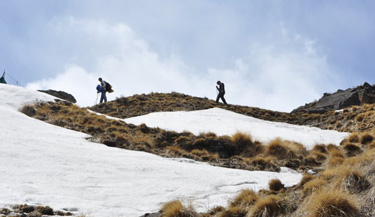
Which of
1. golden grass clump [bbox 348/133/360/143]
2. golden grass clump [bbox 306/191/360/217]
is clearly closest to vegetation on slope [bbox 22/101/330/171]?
golden grass clump [bbox 348/133/360/143]

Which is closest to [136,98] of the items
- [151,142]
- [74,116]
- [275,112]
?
[275,112]

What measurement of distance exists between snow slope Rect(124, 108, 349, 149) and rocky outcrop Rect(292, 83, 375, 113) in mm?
8513

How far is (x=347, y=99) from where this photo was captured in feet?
107

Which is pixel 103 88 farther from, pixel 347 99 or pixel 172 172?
pixel 172 172

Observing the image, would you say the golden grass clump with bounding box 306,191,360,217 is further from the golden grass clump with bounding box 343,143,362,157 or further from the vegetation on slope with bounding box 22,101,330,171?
the golden grass clump with bounding box 343,143,362,157

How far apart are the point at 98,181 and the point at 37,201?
2.05m

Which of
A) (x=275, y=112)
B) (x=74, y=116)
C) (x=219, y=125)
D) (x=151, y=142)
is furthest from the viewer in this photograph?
(x=275, y=112)

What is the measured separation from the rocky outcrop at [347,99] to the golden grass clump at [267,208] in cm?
2637

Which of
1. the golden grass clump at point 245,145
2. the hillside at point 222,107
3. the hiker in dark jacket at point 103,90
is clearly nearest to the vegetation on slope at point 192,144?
the golden grass clump at point 245,145

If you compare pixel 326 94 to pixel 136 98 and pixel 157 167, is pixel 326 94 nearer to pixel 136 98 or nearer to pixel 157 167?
pixel 136 98

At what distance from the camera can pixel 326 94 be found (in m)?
38.4

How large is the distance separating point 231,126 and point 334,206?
16.4 m

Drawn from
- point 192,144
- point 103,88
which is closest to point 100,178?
point 192,144

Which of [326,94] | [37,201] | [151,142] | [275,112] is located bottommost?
[37,201]
